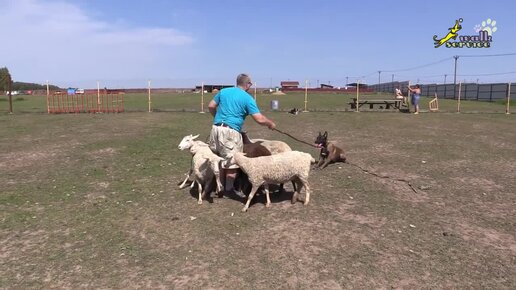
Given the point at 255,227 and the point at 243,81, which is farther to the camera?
the point at 243,81

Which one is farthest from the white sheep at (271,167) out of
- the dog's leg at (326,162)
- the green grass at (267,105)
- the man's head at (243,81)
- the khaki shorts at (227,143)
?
the green grass at (267,105)

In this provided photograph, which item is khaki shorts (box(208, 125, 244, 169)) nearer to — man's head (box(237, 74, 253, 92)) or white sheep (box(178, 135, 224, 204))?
white sheep (box(178, 135, 224, 204))

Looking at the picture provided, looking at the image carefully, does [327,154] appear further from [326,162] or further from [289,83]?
[289,83]

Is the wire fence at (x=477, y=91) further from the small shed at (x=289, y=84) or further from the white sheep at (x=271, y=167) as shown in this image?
the white sheep at (x=271, y=167)

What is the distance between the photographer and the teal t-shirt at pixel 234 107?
6598mm

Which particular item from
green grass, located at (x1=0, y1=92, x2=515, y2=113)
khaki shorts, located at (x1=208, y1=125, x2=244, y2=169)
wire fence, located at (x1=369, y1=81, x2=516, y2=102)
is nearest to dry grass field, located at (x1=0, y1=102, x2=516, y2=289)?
khaki shorts, located at (x1=208, y1=125, x2=244, y2=169)

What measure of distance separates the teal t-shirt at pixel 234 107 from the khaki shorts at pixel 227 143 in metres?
0.11

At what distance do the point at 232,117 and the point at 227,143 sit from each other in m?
0.44

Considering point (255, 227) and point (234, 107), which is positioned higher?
point (234, 107)

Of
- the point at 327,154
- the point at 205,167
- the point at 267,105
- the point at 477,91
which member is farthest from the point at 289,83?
the point at 205,167

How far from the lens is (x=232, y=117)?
668 centimetres

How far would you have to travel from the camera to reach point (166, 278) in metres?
4.51

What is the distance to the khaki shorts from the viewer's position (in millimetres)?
6758

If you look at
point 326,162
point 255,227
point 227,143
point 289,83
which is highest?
point 289,83
